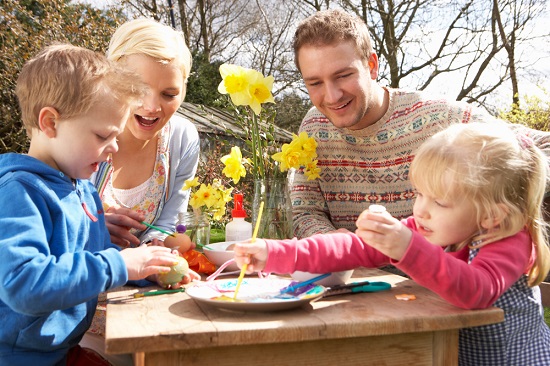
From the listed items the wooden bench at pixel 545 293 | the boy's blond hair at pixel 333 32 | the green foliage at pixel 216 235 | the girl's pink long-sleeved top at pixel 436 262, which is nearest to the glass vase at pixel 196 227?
the girl's pink long-sleeved top at pixel 436 262

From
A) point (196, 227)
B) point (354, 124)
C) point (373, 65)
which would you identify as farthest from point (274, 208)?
point (373, 65)

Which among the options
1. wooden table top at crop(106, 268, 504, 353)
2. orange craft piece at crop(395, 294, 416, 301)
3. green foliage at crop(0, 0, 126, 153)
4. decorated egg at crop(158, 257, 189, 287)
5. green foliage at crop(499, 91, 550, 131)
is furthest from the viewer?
green foliage at crop(499, 91, 550, 131)

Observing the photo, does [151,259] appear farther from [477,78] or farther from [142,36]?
[477,78]

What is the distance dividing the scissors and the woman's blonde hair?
1.15 m

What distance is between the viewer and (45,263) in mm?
1128

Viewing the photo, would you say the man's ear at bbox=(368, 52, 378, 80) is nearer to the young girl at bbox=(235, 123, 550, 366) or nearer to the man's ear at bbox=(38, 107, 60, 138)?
the young girl at bbox=(235, 123, 550, 366)

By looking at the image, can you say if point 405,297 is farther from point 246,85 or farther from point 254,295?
point 246,85

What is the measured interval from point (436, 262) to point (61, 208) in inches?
34.0

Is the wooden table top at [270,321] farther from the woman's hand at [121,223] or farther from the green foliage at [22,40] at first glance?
the green foliage at [22,40]

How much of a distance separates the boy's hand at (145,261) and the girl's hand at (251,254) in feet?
0.56

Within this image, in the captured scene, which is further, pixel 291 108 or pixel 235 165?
pixel 291 108

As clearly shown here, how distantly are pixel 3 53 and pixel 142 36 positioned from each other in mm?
5256

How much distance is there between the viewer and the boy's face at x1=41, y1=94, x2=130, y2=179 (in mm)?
1385

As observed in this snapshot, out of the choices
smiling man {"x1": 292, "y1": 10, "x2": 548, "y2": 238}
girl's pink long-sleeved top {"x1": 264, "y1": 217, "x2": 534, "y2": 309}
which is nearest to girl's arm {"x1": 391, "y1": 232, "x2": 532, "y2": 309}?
girl's pink long-sleeved top {"x1": 264, "y1": 217, "x2": 534, "y2": 309}
